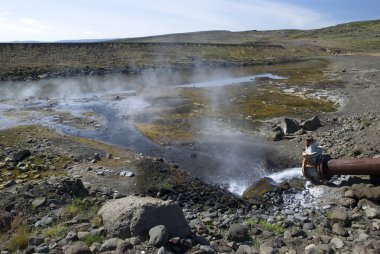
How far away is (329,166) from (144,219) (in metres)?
7.73

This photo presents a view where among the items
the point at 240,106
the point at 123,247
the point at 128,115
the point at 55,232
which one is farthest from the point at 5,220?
the point at 240,106

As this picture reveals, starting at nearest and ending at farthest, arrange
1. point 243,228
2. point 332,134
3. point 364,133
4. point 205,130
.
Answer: point 243,228 → point 364,133 → point 332,134 → point 205,130

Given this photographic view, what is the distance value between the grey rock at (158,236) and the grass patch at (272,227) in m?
3.56

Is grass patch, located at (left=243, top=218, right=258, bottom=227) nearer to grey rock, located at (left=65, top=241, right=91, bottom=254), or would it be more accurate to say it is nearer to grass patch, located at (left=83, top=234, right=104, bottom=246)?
grass patch, located at (left=83, top=234, right=104, bottom=246)

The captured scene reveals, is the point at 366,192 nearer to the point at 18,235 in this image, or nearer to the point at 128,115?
the point at 18,235

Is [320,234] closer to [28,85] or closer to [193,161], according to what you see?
[193,161]

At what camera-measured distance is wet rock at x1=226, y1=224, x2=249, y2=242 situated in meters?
10.2

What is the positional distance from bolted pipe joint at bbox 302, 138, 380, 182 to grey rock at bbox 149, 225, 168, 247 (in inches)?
291

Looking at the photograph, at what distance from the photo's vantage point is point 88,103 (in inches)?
1326

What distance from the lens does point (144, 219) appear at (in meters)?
9.49

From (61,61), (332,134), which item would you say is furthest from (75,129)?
(61,61)

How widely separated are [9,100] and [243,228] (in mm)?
30370

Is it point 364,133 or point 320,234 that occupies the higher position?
point 364,133

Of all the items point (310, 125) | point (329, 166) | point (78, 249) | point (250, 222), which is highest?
point (310, 125)
